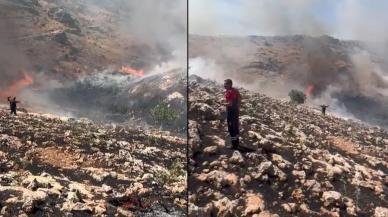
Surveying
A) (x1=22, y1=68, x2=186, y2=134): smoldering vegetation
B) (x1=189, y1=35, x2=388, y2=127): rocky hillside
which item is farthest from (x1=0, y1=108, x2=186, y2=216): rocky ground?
(x1=189, y1=35, x2=388, y2=127): rocky hillside

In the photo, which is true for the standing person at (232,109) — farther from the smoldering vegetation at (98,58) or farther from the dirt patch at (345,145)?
the dirt patch at (345,145)

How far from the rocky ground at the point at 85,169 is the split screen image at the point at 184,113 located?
0.01 meters

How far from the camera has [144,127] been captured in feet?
23.0

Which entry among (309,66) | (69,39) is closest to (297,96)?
(309,66)

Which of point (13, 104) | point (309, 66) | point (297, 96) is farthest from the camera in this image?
point (297, 96)

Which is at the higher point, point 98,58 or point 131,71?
point 98,58

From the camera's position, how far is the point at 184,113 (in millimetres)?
7074

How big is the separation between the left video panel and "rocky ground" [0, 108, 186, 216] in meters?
0.01

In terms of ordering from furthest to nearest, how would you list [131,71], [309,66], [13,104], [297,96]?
[297,96] → [309,66] → [131,71] → [13,104]

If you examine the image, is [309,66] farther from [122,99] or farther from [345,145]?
[122,99]

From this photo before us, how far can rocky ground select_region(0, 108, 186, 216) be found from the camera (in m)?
6.23

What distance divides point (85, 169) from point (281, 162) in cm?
229

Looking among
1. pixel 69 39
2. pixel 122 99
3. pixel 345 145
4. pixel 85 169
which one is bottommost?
pixel 85 169

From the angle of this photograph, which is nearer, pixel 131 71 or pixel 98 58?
pixel 98 58
